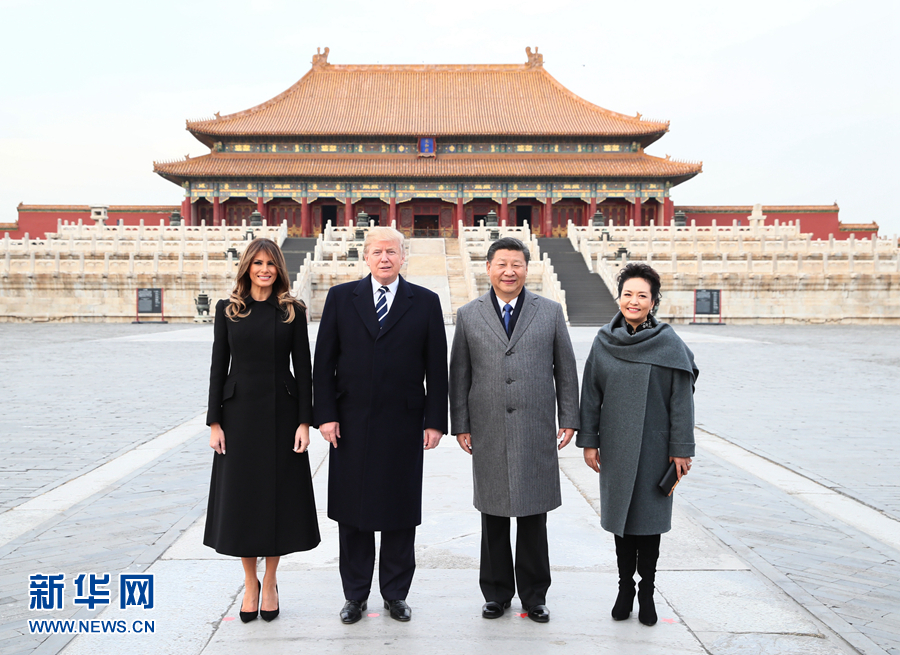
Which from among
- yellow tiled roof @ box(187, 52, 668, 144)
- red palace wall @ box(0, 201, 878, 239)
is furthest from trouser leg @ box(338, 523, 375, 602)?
red palace wall @ box(0, 201, 878, 239)

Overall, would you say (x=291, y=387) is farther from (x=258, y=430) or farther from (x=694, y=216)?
(x=694, y=216)

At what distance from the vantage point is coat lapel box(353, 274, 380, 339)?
A: 136 inches

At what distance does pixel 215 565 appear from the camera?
153 inches

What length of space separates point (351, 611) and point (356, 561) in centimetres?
23

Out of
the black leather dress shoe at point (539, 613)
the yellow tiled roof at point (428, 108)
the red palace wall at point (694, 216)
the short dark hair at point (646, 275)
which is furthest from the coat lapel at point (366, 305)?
the red palace wall at point (694, 216)

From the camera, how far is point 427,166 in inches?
1628

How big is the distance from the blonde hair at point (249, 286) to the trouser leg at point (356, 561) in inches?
40.9

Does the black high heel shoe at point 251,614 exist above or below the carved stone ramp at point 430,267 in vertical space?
below

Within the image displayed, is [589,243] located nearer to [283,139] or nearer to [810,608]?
[283,139]

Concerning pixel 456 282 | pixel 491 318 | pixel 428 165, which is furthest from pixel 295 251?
pixel 491 318

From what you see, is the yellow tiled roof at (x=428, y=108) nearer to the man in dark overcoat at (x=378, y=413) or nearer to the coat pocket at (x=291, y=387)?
the man in dark overcoat at (x=378, y=413)

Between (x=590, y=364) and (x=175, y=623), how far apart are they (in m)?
2.17

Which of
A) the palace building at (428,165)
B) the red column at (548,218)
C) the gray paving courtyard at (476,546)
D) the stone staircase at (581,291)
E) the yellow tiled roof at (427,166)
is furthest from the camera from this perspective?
the red column at (548,218)

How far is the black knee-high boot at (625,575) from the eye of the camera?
10.7ft
